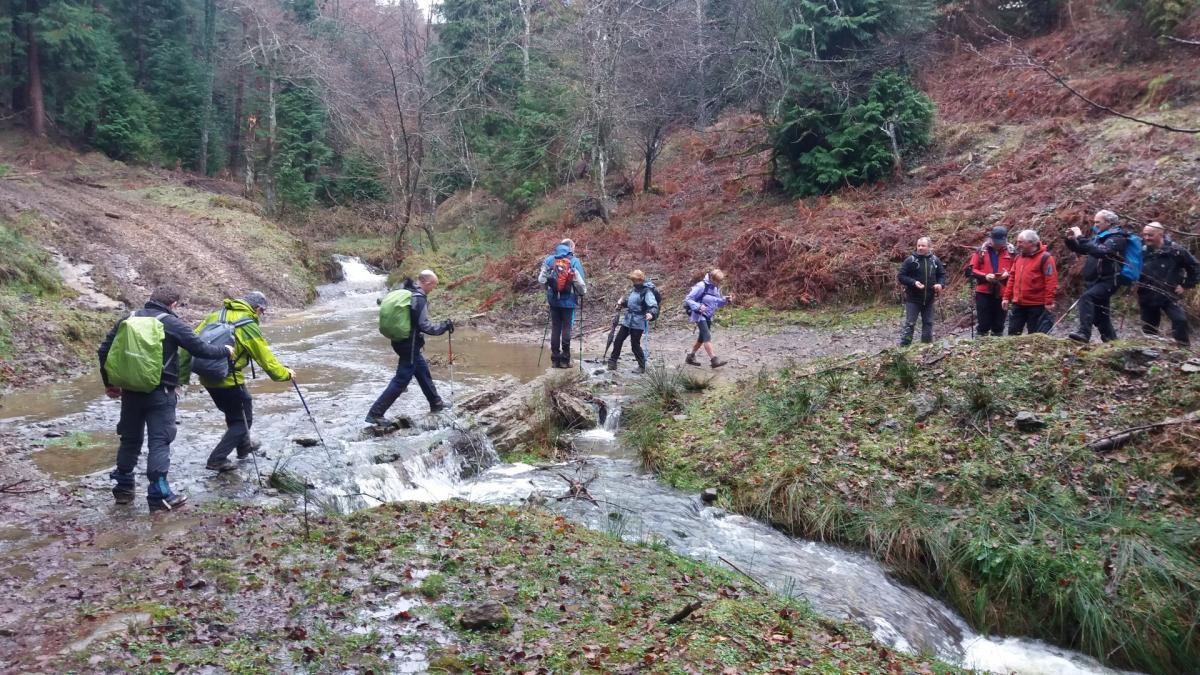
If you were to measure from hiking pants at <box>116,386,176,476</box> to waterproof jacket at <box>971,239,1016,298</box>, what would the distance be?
10.2 meters

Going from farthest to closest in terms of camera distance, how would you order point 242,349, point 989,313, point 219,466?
1. point 989,313
2. point 219,466
3. point 242,349

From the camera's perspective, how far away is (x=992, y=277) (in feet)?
34.1

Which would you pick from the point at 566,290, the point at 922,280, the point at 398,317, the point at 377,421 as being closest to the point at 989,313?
the point at 922,280

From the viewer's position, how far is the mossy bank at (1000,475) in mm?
5945

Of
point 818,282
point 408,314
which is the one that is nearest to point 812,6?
point 818,282

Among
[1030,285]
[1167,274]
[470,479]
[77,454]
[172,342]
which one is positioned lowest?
[470,479]

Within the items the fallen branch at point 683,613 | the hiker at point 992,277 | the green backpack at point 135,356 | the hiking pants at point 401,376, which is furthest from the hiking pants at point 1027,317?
the green backpack at point 135,356

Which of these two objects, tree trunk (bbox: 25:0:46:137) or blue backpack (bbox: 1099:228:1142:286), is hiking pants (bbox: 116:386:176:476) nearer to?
blue backpack (bbox: 1099:228:1142:286)

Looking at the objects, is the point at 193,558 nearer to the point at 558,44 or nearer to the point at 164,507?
the point at 164,507

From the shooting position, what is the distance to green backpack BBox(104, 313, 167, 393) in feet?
20.8

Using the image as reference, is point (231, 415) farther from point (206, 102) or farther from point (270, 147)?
point (206, 102)

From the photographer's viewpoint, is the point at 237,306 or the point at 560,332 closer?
the point at 237,306

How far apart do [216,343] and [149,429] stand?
982mm

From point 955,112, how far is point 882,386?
16.1 m
